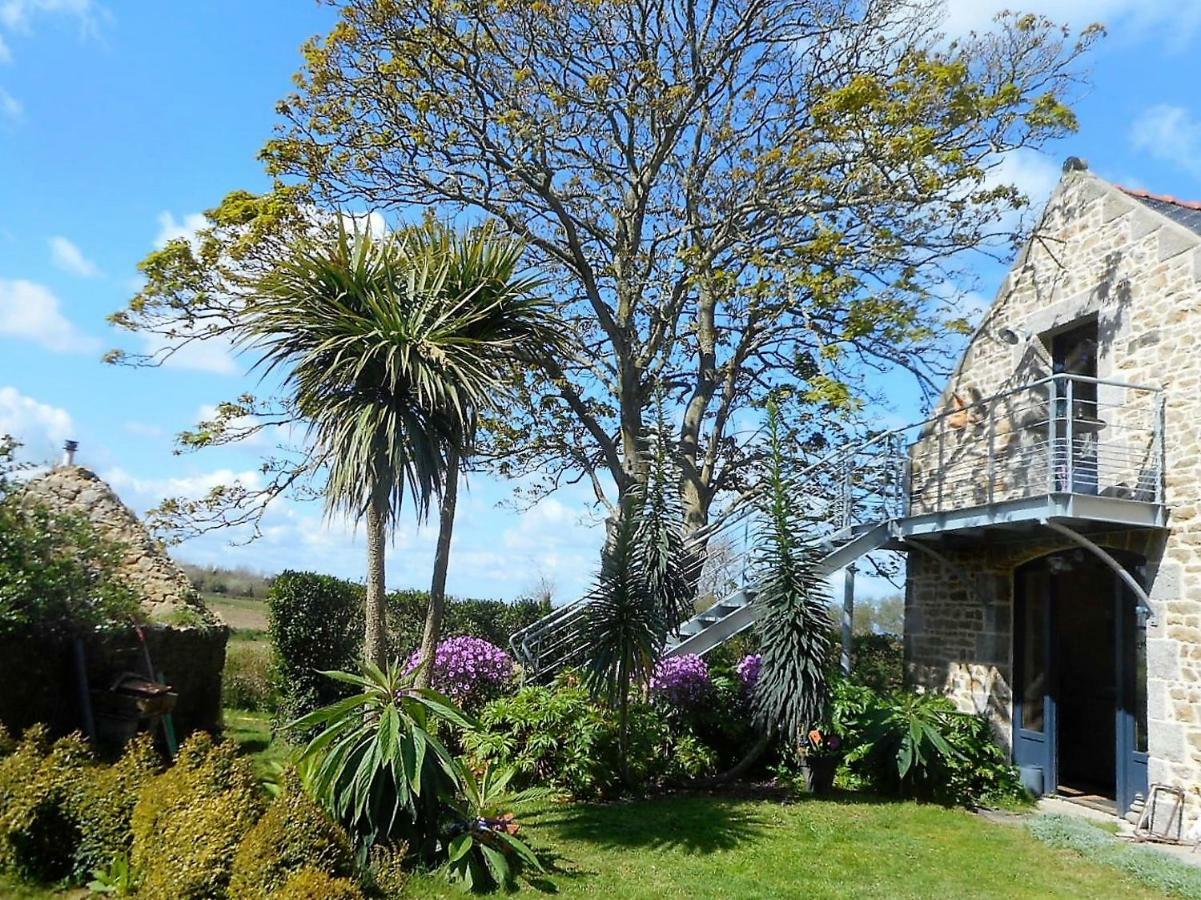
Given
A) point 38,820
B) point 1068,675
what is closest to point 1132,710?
point 1068,675

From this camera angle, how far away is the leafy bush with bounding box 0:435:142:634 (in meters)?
7.38

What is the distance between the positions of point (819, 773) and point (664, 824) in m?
2.39

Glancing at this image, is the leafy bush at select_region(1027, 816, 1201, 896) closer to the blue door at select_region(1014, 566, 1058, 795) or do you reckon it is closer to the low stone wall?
the blue door at select_region(1014, 566, 1058, 795)

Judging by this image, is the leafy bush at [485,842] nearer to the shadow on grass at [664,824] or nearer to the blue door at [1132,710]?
the shadow on grass at [664,824]

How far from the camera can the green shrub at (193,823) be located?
5.07 metres

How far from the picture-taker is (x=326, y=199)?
1359cm

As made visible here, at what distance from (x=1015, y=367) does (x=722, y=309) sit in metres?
4.83

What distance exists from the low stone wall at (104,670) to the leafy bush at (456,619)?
12.2 feet

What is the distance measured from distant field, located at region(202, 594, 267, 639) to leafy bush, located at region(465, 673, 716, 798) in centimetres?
651

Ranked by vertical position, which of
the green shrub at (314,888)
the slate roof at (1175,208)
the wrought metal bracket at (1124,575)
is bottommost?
the green shrub at (314,888)

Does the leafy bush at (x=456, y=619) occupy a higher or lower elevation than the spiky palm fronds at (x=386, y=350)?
lower

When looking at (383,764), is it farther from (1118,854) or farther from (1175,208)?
(1175,208)

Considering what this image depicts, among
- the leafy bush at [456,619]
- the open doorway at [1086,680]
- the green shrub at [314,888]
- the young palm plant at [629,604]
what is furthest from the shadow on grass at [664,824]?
the leafy bush at [456,619]

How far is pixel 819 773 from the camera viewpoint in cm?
972
